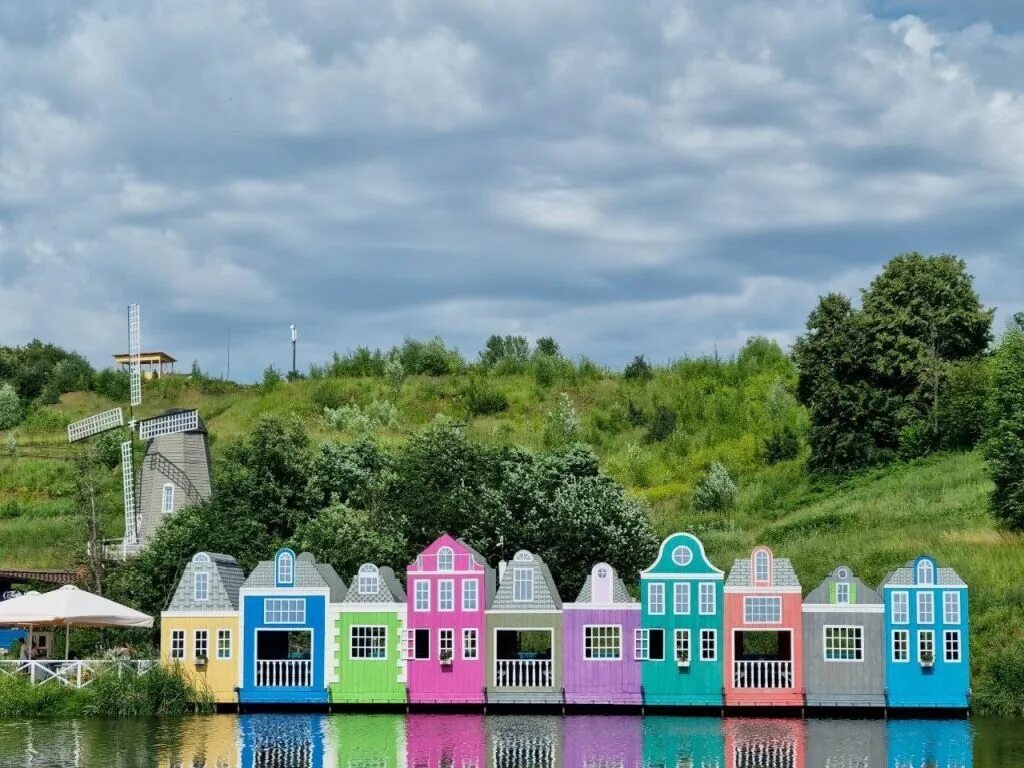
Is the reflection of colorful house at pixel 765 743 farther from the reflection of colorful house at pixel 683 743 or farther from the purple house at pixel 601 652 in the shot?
the purple house at pixel 601 652

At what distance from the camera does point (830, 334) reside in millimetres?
69312

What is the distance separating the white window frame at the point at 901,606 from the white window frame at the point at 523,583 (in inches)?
363

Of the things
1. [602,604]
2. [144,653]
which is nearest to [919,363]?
[602,604]

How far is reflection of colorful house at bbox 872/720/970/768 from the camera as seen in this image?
31.1 metres

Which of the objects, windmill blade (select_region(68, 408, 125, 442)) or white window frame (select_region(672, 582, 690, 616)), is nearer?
white window frame (select_region(672, 582, 690, 616))

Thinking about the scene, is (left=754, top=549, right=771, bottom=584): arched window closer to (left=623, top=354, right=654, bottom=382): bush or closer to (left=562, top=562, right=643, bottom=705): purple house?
(left=562, top=562, right=643, bottom=705): purple house

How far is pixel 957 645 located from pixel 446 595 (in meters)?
13.0

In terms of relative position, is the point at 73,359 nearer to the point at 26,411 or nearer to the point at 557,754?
the point at 26,411

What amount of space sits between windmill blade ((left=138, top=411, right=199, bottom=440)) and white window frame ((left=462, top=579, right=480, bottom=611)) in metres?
24.7

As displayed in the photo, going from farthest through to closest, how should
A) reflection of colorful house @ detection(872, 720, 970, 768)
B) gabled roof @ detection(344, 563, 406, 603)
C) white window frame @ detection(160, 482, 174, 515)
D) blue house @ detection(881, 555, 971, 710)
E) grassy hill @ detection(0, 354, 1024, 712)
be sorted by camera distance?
white window frame @ detection(160, 482, 174, 515) < grassy hill @ detection(0, 354, 1024, 712) < gabled roof @ detection(344, 563, 406, 603) < blue house @ detection(881, 555, 971, 710) < reflection of colorful house @ detection(872, 720, 970, 768)

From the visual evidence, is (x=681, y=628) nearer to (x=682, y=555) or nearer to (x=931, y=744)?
(x=682, y=555)

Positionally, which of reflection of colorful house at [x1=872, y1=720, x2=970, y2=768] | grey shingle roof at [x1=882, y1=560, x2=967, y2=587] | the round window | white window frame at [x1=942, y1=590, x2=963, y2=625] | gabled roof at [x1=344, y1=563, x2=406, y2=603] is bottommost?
reflection of colorful house at [x1=872, y1=720, x2=970, y2=768]

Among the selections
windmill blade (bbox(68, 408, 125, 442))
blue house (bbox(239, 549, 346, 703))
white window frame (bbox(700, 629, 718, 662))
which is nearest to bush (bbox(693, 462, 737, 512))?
windmill blade (bbox(68, 408, 125, 442))

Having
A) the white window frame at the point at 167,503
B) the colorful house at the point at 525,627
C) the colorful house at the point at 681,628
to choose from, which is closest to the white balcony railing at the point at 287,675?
the colorful house at the point at 525,627
